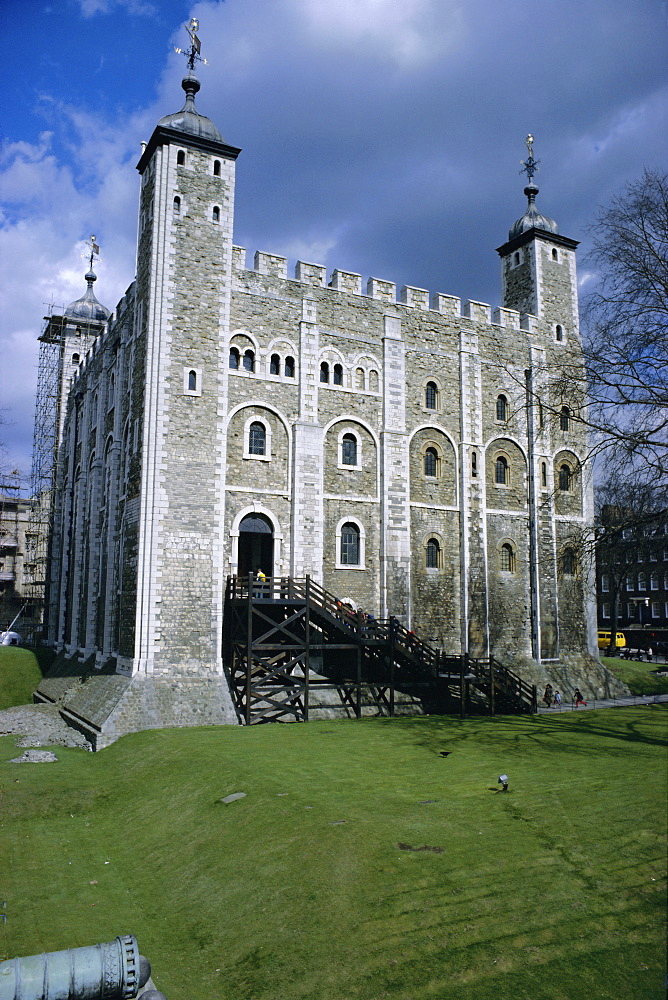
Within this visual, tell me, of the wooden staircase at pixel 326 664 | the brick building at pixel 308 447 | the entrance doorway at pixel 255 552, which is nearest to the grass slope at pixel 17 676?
the brick building at pixel 308 447

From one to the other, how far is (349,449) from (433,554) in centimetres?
565

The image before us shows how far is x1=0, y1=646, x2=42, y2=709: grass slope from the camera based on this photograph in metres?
31.2

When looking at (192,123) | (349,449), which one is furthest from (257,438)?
(192,123)

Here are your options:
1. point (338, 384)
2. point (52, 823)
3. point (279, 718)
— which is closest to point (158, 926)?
point (52, 823)

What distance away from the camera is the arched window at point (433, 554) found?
94.7ft

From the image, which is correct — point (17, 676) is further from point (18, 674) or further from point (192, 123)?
point (192, 123)

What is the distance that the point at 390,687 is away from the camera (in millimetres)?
22734

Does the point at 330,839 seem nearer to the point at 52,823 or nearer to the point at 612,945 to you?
the point at 612,945

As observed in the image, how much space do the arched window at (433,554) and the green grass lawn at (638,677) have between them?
35.1 ft

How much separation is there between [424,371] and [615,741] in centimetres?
1931

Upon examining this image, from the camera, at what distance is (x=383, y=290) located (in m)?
28.8

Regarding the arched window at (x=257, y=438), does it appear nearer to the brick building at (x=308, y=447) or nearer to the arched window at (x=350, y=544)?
the brick building at (x=308, y=447)

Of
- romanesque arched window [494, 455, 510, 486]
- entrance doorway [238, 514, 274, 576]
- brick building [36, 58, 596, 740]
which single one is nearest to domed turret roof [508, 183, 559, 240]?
brick building [36, 58, 596, 740]

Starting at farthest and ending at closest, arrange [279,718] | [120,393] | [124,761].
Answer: [120,393] < [279,718] < [124,761]
